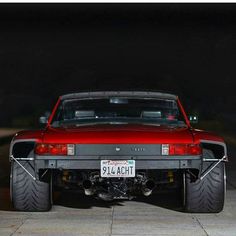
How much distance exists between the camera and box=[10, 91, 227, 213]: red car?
24.6 ft

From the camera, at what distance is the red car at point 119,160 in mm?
7484

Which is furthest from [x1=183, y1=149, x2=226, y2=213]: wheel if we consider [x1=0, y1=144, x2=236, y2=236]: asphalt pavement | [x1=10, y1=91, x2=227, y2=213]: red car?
[x1=0, y1=144, x2=236, y2=236]: asphalt pavement

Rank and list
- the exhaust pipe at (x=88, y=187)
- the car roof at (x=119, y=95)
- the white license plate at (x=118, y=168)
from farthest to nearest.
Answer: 1. the car roof at (x=119, y=95)
2. the exhaust pipe at (x=88, y=187)
3. the white license plate at (x=118, y=168)

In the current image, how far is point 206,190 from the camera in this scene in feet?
25.7

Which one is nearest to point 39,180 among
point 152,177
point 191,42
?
point 152,177

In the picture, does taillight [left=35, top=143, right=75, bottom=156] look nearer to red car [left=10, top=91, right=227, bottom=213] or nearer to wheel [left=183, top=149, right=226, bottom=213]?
red car [left=10, top=91, right=227, bottom=213]

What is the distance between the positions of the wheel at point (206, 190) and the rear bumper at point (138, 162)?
0.40 m

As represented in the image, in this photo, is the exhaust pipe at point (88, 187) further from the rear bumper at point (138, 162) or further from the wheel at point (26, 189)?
the wheel at point (26, 189)

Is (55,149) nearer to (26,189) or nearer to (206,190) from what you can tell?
(26,189)

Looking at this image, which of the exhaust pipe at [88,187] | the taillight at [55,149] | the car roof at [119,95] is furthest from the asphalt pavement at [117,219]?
the car roof at [119,95]

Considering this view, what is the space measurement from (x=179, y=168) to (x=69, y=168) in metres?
1.17

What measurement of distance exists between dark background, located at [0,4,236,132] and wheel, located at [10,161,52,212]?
38065mm

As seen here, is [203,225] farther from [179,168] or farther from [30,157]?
[30,157]

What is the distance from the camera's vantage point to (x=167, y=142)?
749 centimetres
